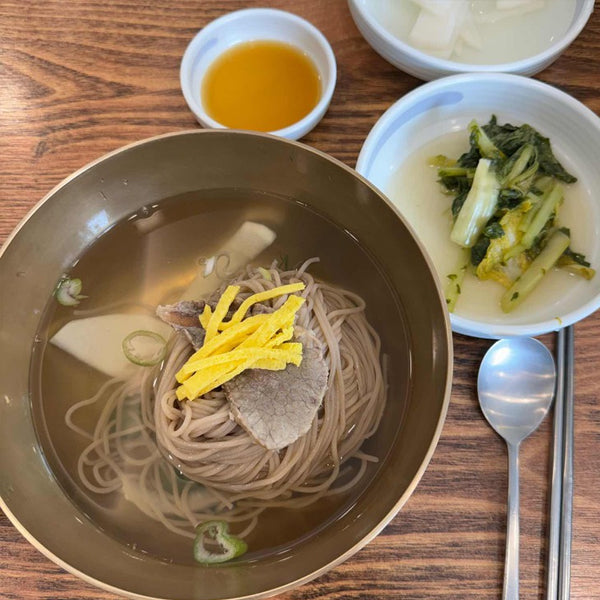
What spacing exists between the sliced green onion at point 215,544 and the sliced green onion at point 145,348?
0.38m

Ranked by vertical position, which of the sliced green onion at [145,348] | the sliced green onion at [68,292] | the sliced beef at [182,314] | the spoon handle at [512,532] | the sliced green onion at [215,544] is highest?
the sliced green onion at [68,292]

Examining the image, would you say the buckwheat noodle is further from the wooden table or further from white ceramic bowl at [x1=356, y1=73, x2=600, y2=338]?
white ceramic bowl at [x1=356, y1=73, x2=600, y2=338]

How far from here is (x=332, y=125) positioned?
1642 millimetres

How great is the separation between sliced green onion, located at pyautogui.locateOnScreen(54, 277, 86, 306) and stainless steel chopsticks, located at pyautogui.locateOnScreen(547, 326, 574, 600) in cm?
115

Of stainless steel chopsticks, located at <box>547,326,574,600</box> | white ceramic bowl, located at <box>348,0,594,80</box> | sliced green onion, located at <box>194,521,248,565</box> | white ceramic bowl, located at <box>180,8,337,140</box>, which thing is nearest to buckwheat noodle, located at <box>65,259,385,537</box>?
sliced green onion, located at <box>194,521,248,565</box>

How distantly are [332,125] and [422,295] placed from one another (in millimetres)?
733

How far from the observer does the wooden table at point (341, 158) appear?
1.24m

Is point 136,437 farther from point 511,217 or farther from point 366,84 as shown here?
point 366,84

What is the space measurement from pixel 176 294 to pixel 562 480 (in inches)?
38.7

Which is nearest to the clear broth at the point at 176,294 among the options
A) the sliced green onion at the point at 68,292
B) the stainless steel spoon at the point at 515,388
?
the sliced green onion at the point at 68,292

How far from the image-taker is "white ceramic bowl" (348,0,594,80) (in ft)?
5.07

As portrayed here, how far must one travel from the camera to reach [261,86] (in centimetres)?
169

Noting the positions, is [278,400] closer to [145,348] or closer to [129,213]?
[145,348]

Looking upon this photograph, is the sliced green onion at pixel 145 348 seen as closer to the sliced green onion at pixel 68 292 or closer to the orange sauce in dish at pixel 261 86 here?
the sliced green onion at pixel 68 292
